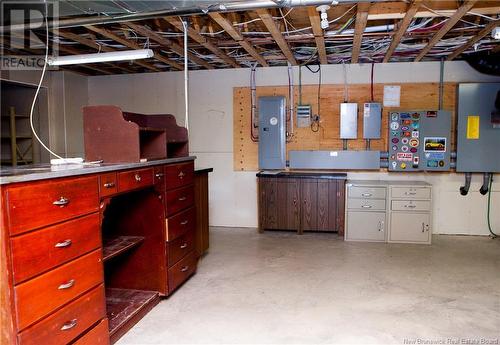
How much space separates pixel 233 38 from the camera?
142 inches

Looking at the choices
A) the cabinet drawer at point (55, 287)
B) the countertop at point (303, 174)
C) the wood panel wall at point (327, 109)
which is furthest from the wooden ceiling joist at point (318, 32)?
the cabinet drawer at point (55, 287)

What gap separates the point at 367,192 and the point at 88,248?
3.35m

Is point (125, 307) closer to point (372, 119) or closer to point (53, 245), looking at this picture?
point (53, 245)

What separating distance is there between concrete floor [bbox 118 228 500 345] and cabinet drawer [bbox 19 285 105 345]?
1.42ft

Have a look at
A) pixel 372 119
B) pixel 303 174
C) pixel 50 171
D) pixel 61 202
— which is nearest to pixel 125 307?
pixel 61 202

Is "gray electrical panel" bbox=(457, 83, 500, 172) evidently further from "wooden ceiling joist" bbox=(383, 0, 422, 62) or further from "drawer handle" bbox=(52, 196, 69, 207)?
"drawer handle" bbox=(52, 196, 69, 207)

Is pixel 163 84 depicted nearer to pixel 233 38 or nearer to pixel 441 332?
pixel 233 38

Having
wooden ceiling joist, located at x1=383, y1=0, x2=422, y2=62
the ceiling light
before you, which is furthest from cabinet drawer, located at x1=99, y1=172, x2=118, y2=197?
wooden ceiling joist, located at x1=383, y1=0, x2=422, y2=62

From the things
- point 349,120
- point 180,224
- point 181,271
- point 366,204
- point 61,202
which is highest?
point 349,120

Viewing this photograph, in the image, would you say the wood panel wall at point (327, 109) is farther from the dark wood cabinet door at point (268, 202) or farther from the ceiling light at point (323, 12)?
the ceiling light at point (323, 12)

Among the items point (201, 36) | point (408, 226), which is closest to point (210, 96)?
point (201, 36)

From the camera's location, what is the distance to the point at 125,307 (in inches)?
99.2

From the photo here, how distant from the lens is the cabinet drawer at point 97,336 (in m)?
1.89

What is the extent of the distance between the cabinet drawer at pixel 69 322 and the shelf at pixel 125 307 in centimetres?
27
